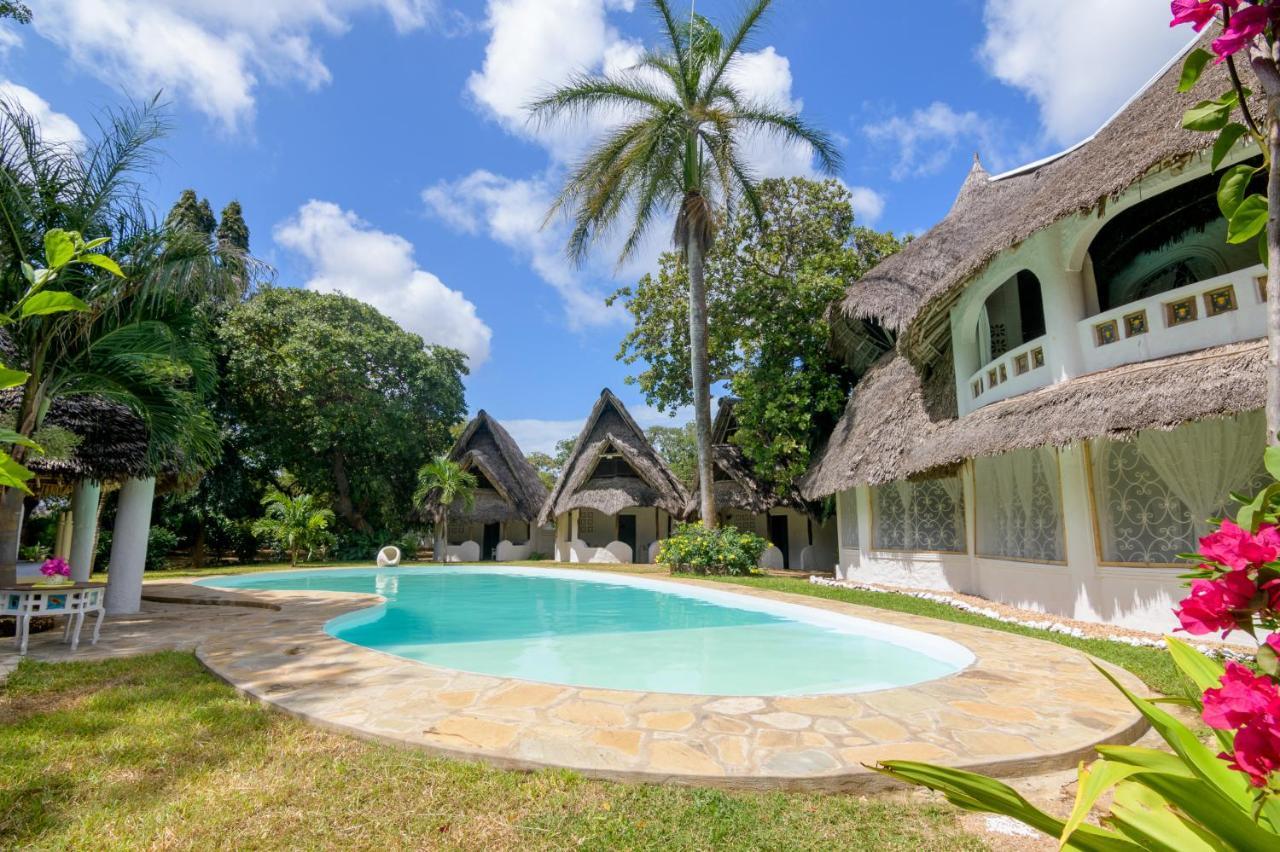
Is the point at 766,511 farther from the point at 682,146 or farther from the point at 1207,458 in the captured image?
the point at 1207,458

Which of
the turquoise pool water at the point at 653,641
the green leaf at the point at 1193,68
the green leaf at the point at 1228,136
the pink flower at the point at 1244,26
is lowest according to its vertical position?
the turquoise pool water at the point at 653,641

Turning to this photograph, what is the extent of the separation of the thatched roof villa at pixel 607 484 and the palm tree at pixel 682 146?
5442mm

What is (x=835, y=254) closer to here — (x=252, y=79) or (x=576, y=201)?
(x=576, y=201)

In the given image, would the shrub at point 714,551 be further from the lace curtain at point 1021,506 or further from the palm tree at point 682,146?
the lace curtain at point 1021,506

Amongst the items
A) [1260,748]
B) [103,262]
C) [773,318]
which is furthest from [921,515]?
[103,262]

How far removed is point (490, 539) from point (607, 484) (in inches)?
269

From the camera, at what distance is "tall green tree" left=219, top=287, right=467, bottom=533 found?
19391 millimetres

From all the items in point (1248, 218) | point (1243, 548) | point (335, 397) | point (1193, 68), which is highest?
point (335, 397)

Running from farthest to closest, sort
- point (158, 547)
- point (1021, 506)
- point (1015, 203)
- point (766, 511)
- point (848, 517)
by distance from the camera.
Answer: point (766, 511) < point (158, 547) < point (848, 517) < point (1015, 203) < point (1021, 506)

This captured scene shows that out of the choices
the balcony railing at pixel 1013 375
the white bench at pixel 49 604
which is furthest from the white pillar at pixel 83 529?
the balcony railing at pixel 1013 375

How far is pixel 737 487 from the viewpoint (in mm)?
17312

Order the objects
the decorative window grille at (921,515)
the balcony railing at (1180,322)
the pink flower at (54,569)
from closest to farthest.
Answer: the balcony railing at (1180,322) < the pink flower at (54,569) < the decorative window grille at (921,515)

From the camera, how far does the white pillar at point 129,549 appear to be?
719 cm

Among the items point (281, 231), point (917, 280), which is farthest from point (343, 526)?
point (917, 280)
